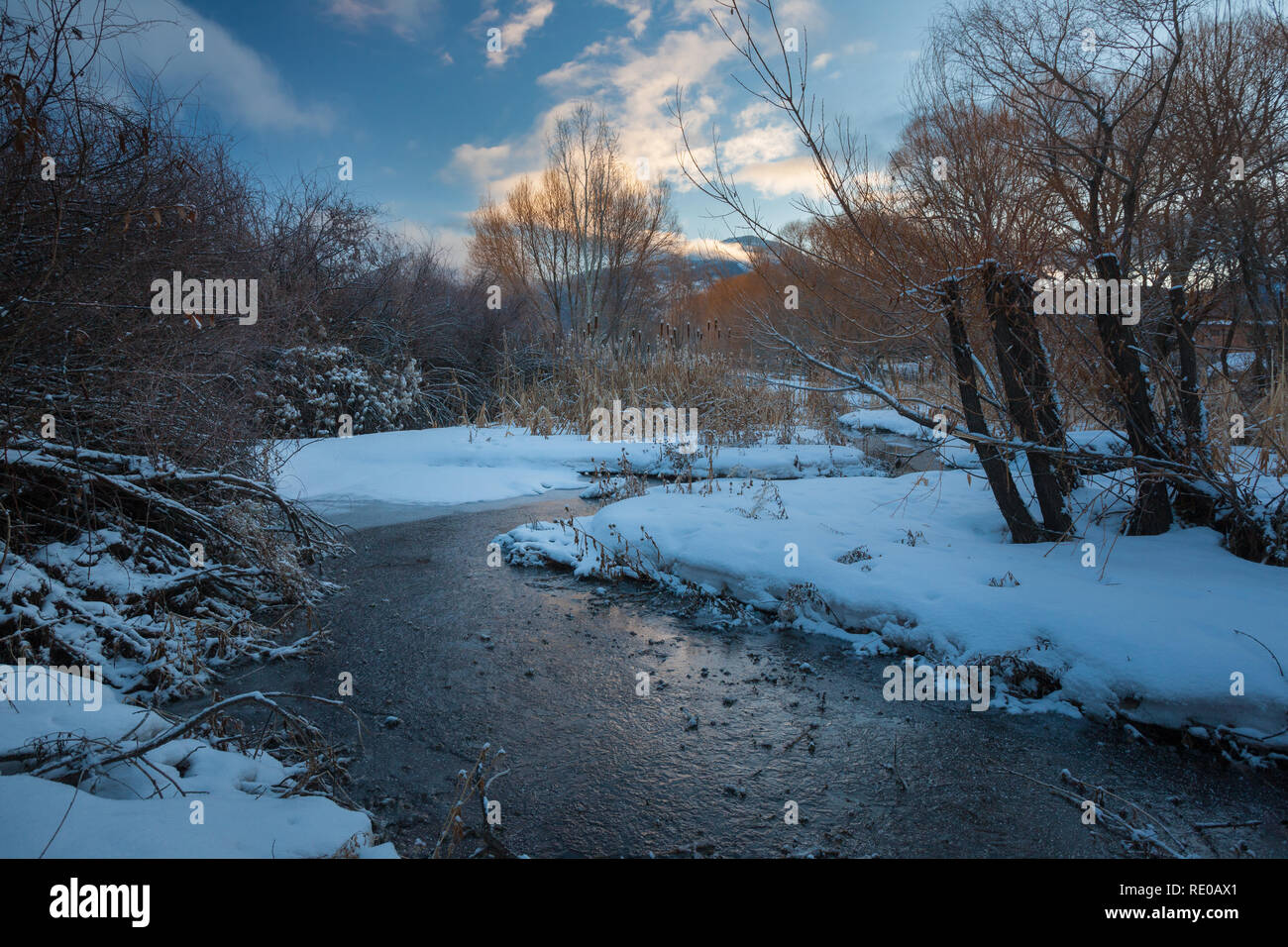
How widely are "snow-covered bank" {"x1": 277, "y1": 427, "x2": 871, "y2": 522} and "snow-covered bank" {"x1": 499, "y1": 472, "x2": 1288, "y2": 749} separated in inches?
90.8

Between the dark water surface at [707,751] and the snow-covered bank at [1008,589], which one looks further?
the snow-covered bank at [1008,589]

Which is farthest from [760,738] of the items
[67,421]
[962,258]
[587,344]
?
[587,344]

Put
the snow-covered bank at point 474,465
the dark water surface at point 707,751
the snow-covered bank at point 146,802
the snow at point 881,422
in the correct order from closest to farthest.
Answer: the snow-covered bank at point 146,802
the dark water surface at point 707,751
the snow-covered bank at point 474,465
the snow at point 881,422

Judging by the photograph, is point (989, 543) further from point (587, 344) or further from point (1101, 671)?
point (587, 344)

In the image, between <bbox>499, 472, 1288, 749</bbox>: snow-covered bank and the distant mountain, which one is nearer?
<bbox>499, 472, 1288, 749</bbox>: snow-covered bank

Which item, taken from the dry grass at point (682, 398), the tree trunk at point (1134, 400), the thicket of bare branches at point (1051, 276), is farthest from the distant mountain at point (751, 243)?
the dry grass at point (682, 398)

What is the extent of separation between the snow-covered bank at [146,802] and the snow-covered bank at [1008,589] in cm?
265

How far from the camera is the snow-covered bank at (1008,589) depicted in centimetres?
273

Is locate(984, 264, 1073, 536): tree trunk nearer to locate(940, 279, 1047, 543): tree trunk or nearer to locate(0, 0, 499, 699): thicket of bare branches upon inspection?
locate(940, 279, 1047, 543): tree trunk

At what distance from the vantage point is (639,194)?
62.8 feet

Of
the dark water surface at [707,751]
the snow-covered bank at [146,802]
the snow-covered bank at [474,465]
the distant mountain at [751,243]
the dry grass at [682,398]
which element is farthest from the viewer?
the dry grass at [682,398]

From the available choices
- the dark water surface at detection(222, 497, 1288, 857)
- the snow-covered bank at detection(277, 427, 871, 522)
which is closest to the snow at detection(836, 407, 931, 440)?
the snow-covered bank at detection(277, 427, 871, 522)

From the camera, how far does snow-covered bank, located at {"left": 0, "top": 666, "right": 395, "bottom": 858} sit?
164 centimetres

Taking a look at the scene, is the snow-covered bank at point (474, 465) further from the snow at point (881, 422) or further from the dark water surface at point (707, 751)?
the dark water surface at point (707, 751)
